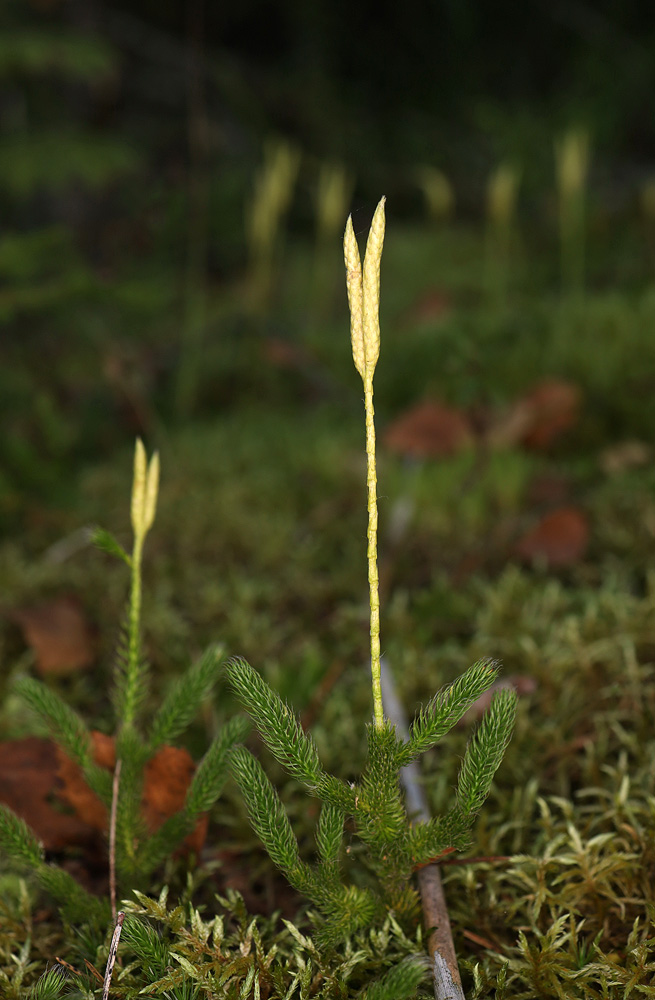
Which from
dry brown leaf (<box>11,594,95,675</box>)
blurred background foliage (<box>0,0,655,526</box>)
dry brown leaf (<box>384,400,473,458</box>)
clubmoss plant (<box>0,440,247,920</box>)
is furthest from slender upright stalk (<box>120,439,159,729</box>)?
blurred background foliage (<box>0,0,655,526</box>)

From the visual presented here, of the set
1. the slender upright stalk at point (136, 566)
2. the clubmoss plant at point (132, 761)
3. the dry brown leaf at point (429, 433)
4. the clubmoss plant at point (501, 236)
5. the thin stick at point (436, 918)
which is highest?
the clubmoss plant at point (501, 236)

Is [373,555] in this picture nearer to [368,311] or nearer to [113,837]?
[368,311]

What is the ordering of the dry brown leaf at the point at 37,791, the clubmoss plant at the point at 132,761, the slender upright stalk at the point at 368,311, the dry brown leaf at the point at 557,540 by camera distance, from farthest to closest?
1. the dry brown leaf at the point at 557,540
2. the dry brown leaf at the point at 37,791
3. the clubmoss plant at the point at 132,761
4. the slender upright stalk at the point at 368,311

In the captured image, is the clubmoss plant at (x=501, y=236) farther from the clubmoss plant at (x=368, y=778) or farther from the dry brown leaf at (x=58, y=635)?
the clubmoss plant at (x=368, y=778)

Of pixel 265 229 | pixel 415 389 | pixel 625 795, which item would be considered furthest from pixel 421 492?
pixel 265 229

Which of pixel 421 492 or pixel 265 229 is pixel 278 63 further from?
pixel 421 492

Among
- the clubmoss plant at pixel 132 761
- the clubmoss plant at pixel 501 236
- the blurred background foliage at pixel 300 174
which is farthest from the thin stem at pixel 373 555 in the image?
the clubmoss plant at pixel 501 236
